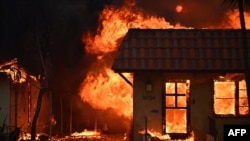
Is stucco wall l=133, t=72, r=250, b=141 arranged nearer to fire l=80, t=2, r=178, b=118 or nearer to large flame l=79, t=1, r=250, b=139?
large flame l=79, t=1, r=250, b=139

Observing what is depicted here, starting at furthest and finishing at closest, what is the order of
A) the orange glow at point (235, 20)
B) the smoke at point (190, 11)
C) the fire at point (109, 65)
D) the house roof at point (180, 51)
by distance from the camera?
1. the smoke at point (190, 11)
2. the fire at point (109, 65)
3. the orange glow at point (235, 20)
4. the house roof at point (180, 51)

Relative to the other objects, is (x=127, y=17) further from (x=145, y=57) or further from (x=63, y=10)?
(x=63, y=10)

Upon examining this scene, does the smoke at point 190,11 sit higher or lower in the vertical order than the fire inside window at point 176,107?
higher

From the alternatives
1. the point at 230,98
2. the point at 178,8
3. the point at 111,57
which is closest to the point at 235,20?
the point at 230,98

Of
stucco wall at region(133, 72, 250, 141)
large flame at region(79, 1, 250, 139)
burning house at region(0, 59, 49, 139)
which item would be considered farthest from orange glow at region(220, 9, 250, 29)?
burning house at region(0, 59, 49, 139)

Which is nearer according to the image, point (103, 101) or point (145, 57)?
point (145, 57)

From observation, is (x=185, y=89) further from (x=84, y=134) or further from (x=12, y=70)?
(x=84, y=134)

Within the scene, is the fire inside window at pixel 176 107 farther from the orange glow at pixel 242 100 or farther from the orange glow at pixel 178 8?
the orange glow at pixel 178 8

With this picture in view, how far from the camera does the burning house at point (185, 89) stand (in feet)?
49.6

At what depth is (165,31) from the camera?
51.5 ft

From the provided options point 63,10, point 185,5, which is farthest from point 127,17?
point 63,10

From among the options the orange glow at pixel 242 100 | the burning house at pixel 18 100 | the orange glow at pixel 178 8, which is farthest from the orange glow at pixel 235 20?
the burning house at pixel 18 100

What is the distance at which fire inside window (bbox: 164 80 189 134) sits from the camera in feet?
50.5

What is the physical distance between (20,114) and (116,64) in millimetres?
7629
